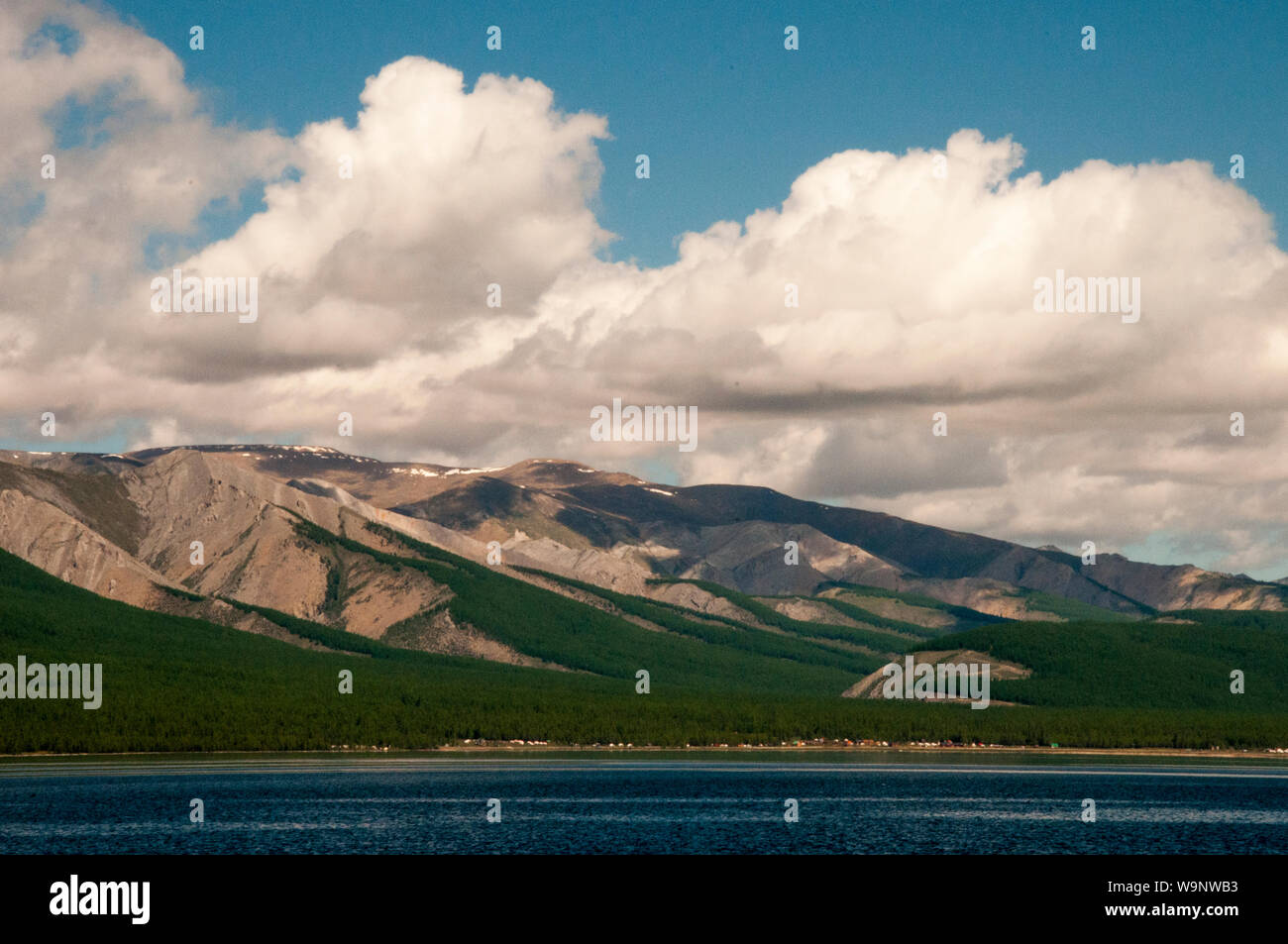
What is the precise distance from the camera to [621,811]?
140 meters

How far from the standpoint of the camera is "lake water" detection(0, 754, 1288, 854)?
10988 centimetres

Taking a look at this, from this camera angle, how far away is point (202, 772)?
7362 inches

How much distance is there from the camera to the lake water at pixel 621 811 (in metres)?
110
